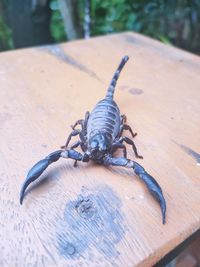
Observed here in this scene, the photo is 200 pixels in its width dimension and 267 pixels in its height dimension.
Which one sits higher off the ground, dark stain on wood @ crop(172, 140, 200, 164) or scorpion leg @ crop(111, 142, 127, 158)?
scorpion leg @ crop(111, 142, 127, 158)

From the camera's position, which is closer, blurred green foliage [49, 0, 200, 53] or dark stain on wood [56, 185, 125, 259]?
dark stain on wood [56, 185, 125, 259]

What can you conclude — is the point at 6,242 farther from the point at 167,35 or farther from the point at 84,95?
the point at 167,35

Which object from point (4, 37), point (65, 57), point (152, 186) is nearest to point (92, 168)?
point (152, 186)

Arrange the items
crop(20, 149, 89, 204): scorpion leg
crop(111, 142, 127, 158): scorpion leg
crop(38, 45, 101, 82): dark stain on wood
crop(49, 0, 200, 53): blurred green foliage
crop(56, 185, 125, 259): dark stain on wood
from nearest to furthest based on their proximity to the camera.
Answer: crop(56, 185, 125, 259): dark stain on wood
crop(20, 149, 89, 204): scorpion leg
crop(111, 142, 127, 158): scorpion leg
crop(38, 45, 101, 82): dark stain on wood
crop(49, 0, 200, 53): blurred green foliage

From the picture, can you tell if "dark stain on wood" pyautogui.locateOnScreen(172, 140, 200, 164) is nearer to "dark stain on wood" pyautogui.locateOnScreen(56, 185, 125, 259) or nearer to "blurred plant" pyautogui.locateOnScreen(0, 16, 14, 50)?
"dark stain on wood" pyautogui.locateOnScreen(56, 185, 125, 259)

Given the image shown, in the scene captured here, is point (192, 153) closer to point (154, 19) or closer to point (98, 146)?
point (98, 146)

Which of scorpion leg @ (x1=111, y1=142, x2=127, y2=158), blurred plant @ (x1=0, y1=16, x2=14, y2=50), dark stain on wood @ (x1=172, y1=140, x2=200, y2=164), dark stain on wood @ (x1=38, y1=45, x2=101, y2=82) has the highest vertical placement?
scorpion leg @ (x1=111, y1=142, x2=127, y2=158)

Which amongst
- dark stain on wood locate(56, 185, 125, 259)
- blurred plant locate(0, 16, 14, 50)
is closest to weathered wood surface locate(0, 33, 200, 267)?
dark stain on wood locate(56, 185, 125, 259)
